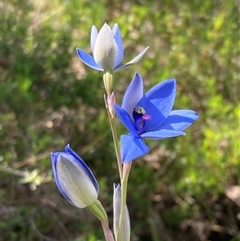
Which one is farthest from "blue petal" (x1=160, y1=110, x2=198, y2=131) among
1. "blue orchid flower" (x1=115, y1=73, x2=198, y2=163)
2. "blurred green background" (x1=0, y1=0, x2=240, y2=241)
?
"blurred green background" (x1=0, y1=0, x2=240, y2=241)

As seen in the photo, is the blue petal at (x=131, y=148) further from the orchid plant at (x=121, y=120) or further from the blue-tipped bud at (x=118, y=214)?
the blue-tipped bud at (x=118, y=214)

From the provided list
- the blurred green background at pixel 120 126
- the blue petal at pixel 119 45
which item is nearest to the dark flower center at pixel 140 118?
the blue petal at pixel 119 45

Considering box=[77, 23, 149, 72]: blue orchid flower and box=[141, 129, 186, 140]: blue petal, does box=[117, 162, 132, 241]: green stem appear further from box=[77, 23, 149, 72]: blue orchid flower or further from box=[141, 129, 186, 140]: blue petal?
box=[77, 23, 149, 72]: blue orchid flower

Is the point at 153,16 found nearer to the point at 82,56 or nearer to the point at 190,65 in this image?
the point at 190,65

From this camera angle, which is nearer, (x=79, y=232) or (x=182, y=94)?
(x=79, y=232)

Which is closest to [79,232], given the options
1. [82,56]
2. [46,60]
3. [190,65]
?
[46,60]

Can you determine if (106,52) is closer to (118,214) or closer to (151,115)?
(151,115)

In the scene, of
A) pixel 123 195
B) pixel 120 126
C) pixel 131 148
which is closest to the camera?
pixel 131 148

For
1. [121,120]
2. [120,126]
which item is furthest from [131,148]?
[120,126]
